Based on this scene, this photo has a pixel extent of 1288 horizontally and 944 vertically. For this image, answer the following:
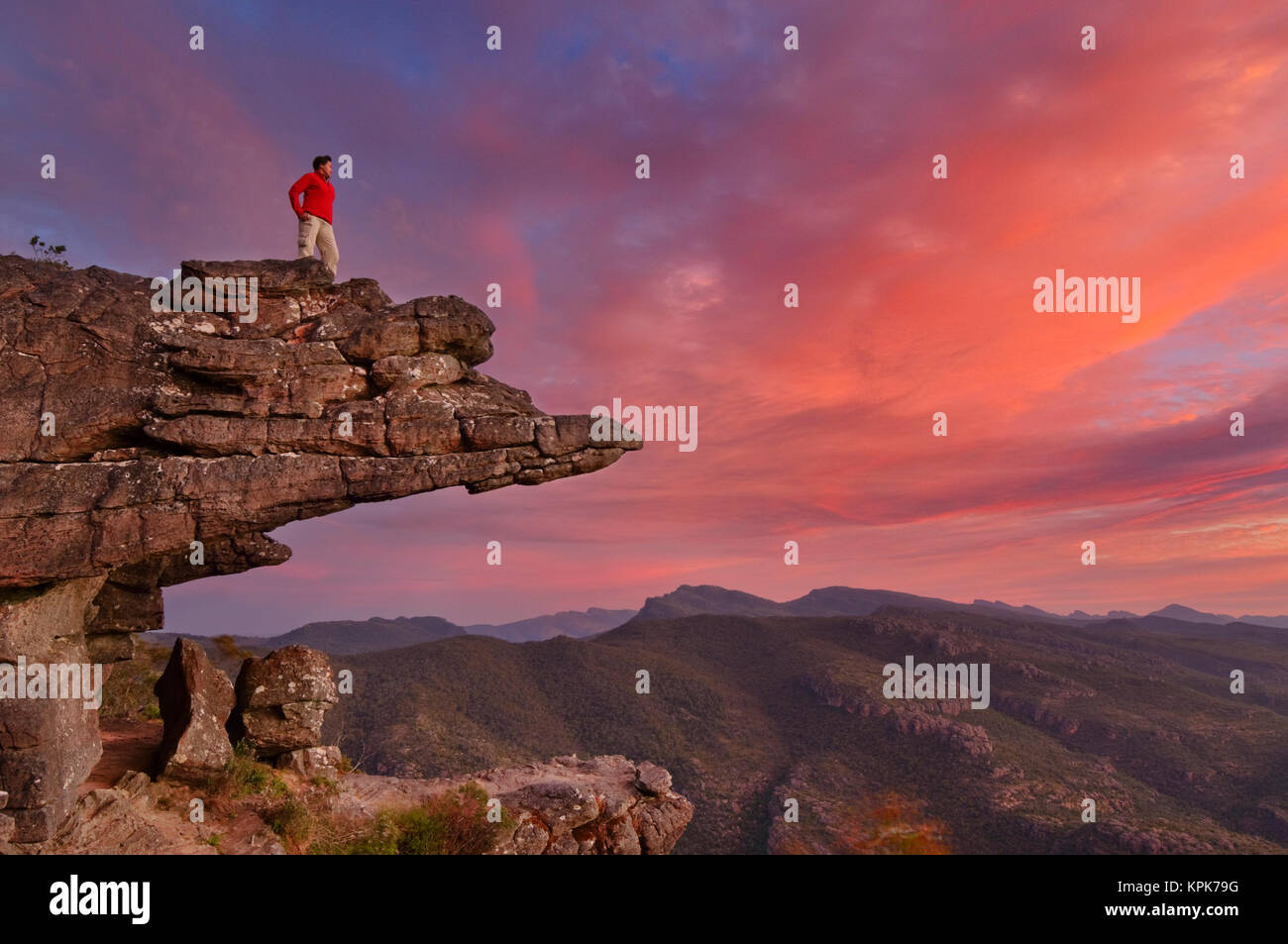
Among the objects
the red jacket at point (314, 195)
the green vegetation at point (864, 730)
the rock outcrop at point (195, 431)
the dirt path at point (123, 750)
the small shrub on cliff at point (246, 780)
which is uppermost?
the red jacket at point (314, 195)

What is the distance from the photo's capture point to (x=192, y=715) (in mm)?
19391

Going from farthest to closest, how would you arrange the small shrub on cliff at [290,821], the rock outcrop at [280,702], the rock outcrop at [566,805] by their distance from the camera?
the rock outcrop at [566,805] → the rock outcrop at [280,702] → the small shrub on cliff at [290,821]

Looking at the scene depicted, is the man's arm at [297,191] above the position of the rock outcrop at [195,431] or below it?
above

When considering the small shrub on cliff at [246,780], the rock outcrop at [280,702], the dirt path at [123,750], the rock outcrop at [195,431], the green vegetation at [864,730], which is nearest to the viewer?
the rock outcrop at [195,431]

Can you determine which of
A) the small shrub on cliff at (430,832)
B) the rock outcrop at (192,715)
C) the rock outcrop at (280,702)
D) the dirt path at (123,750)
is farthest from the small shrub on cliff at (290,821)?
the dirt path at (123,750)

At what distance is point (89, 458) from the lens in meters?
17.8

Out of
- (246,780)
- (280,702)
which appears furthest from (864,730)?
(246,780)

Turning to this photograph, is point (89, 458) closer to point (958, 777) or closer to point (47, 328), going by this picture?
point (47, 328)

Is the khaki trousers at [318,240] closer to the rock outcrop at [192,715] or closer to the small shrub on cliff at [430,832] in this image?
the rock outcrop at [192,715]

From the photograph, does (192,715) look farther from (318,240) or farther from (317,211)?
(317,211)

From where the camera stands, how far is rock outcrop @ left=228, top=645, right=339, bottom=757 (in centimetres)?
2158

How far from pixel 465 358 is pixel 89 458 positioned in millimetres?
10980

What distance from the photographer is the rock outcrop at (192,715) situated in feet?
61.9
